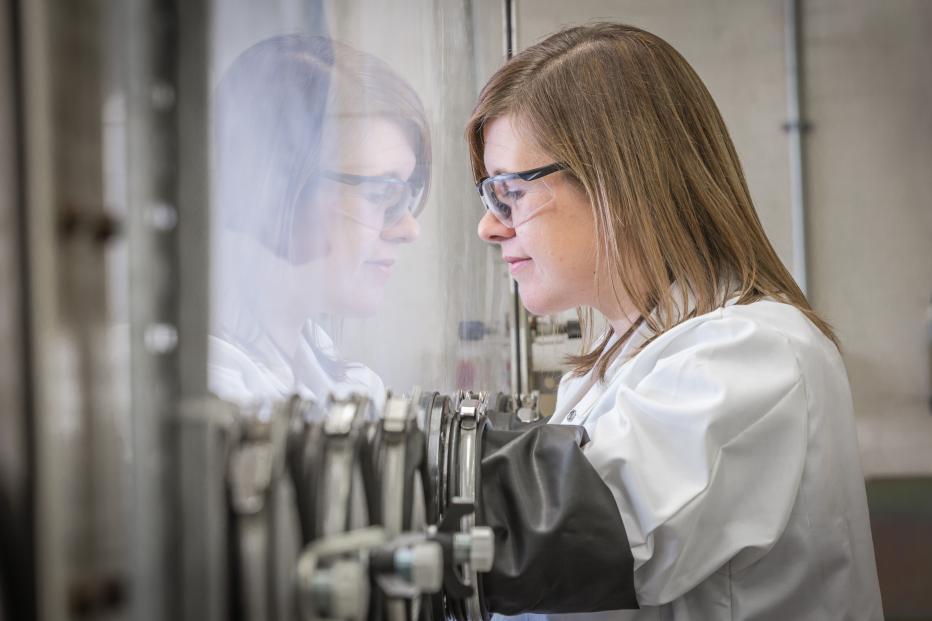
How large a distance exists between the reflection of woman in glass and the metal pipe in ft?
5.50

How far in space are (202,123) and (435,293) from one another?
50cm

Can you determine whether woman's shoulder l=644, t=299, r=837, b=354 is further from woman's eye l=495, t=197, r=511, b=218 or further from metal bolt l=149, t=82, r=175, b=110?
metal bolt l=149, t=82, r=175, b=110

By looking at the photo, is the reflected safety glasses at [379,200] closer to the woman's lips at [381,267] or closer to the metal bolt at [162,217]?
the woman's lips at [381,267]

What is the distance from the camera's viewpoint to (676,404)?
0.60 m

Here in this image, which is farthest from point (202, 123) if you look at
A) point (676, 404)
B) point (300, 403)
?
point (676, 404)

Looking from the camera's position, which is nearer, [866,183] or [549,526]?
[549,526]

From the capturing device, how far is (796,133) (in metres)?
2.00

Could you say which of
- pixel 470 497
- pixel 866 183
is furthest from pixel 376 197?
pixel 866 183

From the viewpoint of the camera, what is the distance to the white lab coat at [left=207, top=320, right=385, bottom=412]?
0.33 metres

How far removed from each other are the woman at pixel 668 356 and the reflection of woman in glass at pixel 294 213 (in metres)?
0.18

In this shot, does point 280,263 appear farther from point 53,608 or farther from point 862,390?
point 862,390

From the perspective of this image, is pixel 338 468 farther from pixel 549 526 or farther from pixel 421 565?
pixel 549 526

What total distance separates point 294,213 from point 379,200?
0.57 ft

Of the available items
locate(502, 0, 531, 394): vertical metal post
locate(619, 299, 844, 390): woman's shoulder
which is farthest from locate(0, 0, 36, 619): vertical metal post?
locate(502, 0, 531, 394): vertical metal post
